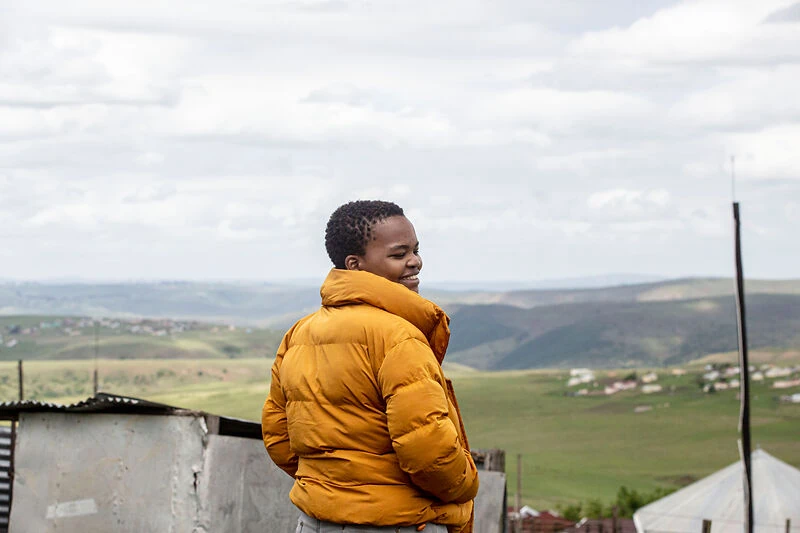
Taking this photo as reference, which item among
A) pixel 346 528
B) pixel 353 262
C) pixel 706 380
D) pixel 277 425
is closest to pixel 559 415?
pixel 706 380

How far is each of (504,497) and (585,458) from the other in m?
82.1

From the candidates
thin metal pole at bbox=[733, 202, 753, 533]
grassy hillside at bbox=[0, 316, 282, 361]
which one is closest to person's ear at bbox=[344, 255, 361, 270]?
thin metal pole at bbox=[733, 202, 753, 533]

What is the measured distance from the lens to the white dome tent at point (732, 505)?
24984mm

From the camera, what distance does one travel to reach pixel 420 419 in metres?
3.22

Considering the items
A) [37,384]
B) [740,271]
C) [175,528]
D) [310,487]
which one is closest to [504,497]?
[175,528]

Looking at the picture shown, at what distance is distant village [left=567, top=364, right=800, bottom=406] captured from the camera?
113312 mm

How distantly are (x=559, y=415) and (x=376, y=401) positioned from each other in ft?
341

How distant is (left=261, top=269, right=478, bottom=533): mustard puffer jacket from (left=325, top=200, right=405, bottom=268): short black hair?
11 centimetres

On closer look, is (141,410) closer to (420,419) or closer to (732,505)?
(420,419)

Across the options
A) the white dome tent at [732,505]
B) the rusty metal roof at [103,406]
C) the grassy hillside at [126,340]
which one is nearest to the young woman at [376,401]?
the rusty metal roof at [103,406]

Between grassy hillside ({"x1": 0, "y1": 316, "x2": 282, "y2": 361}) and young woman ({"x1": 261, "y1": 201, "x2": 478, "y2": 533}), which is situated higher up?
young woman ({"x1": 261, "y1": 201, "x2": 478, "y2": 533})

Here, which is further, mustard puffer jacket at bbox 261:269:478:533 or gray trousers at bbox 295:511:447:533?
gray trousers at bbox 295:511:447:533

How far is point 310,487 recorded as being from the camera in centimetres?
348

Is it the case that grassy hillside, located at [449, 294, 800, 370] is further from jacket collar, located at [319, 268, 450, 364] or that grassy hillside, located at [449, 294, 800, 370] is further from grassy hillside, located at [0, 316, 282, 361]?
jacket collar, located at [319, 268, 450, 364]
